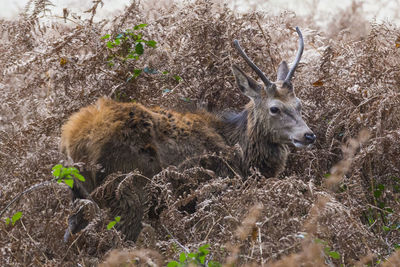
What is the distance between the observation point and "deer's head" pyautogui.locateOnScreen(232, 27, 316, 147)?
6406mm

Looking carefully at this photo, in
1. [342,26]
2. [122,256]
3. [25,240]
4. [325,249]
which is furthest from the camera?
[342,26]

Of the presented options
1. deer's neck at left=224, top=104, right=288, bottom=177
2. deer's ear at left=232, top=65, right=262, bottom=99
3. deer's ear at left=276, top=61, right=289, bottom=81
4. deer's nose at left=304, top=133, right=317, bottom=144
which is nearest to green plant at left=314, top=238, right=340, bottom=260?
deer's nose at left=304, top=133, right=317, bottom=144

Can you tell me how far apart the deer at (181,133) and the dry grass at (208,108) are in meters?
0.25

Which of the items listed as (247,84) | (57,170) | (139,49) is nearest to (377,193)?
(247,84)

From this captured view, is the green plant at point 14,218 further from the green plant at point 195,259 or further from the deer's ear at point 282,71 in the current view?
the deer's ear at point 282,71

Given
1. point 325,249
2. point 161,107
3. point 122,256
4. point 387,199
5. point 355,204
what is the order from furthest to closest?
point 161,107, point 387,199, point 355,204, point 325,249, point 122,256

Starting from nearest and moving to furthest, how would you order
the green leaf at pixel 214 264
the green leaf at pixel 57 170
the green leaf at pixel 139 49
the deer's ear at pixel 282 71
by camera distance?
the green leaf at pixel 214 264, the green leaf at pixel 57 170, the green leaf at pixel 139 49, the deer's ear at pixel 282 71

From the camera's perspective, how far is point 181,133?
20.3ft

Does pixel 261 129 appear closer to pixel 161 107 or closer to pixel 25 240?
pixel 161 107

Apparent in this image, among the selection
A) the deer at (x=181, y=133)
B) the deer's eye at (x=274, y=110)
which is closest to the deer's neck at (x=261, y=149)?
the deer at (x=181, y=133)

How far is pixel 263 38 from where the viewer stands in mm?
7430

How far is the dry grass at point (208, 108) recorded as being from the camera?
4.50 meters

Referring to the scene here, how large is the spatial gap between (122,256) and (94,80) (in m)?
3.59

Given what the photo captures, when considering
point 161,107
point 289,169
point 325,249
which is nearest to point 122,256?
point 325,249
